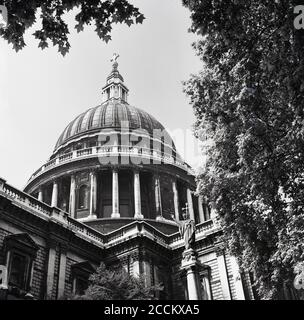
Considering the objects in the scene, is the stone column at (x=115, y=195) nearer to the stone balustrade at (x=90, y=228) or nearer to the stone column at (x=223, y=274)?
the stone balustrade at (x=90, y=228)

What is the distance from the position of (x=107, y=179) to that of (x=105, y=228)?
7435mm

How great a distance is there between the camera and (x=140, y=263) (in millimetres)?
26531

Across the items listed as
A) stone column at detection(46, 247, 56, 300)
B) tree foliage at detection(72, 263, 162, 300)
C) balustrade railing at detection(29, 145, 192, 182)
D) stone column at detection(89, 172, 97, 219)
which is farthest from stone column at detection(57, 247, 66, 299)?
balustrade railing at detection(29, 145, 192, 182)

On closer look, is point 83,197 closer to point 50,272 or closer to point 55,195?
point 55,195

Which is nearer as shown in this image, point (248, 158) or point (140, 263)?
point (248, 158)

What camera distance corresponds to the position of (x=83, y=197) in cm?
3959

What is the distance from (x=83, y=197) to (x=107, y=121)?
Answer: 1203 cm

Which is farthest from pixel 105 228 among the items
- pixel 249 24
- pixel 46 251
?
pixel 249 24

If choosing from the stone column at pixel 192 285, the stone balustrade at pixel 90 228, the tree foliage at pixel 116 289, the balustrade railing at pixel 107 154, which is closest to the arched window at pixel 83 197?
the balustrade railing at pixel 107 154

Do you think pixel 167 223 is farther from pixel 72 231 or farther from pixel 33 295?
pixel 33 295

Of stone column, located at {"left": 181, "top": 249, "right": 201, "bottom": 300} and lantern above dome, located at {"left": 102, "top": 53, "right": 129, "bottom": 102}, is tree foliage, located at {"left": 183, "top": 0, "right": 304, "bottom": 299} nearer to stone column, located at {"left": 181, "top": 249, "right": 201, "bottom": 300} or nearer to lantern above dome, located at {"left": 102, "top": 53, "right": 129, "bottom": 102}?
stone column, located at {"left": 181, "top": 249, "right": 201, "bottom": 300}

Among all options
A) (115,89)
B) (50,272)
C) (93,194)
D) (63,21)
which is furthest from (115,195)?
(63,21)

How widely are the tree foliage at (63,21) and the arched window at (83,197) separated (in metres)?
32.1

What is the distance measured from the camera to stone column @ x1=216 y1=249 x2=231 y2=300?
25.2 metres
